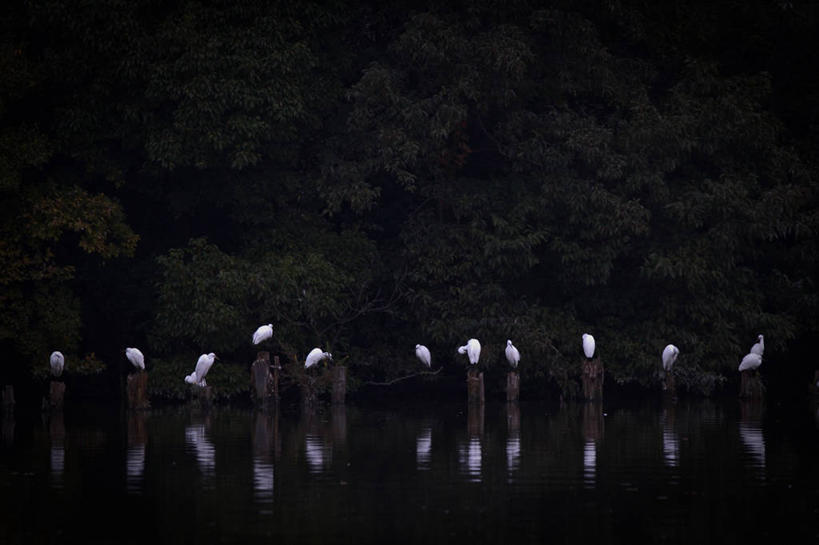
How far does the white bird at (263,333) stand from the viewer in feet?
94.1

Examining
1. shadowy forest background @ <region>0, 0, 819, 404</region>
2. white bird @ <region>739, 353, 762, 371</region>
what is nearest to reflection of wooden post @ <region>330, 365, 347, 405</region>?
shadowy forest background @ <region>0, 0, 819, 404</region>

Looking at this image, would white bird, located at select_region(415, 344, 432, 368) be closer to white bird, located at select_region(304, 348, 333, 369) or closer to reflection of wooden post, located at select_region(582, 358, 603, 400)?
white bird, located at select_region(304, 348, 333, 369)

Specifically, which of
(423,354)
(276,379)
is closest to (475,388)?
(423,354)

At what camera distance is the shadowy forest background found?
29781 millimetres

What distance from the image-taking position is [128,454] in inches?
741

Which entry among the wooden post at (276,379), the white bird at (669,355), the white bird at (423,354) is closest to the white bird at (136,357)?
the wooden post at (276,379)

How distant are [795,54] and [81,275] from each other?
1779cm

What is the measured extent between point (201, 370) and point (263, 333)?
1.58 m

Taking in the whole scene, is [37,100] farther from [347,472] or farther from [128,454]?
[347,472]

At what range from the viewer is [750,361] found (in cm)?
2944

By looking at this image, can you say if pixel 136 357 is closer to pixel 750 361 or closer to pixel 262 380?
pixel 262 380

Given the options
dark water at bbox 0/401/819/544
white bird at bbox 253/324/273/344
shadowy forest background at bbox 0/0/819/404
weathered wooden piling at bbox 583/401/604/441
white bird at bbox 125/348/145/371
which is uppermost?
shadowy forest background at bbox 0/0/819/404

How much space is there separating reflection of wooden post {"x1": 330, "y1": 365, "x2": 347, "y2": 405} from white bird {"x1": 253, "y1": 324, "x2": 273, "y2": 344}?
4.90ft

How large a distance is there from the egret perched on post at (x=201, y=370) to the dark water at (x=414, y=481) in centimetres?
339
